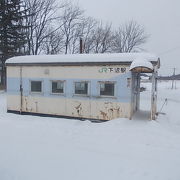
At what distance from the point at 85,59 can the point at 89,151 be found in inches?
231

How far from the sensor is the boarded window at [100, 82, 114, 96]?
12156mm

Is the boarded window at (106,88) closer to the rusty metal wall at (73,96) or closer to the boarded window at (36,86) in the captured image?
the rusty metal wall at (73,96)

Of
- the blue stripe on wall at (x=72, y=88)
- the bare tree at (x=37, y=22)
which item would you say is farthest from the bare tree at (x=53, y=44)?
the blue stripe on wall at (x=72, y=88)

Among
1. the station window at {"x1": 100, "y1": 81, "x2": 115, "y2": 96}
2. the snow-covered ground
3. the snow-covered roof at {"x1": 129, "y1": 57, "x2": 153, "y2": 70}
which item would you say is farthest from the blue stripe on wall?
the snow-covered ground

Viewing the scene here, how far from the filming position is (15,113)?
14.4 m

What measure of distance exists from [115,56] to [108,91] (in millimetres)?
1637

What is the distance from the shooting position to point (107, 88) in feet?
40.2

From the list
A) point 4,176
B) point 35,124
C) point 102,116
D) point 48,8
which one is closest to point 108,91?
point 102,116

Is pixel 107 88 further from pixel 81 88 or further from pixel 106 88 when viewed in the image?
pixel 81 88

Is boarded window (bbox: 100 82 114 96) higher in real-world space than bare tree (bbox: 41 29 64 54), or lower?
lower

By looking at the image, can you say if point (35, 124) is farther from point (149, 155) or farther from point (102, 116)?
point (149, 155)

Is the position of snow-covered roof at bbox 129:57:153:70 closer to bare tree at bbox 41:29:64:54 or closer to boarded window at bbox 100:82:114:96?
boarded window at bbox 100:82:114:96

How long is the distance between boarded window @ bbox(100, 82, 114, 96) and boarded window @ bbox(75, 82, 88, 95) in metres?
0.83

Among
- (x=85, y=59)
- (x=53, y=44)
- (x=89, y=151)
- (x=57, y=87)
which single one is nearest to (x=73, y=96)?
(x=57, y=87)
